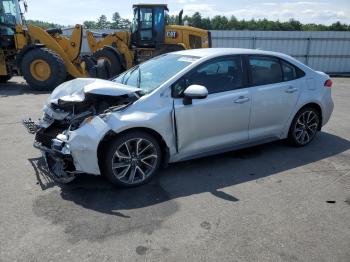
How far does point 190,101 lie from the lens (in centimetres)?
459

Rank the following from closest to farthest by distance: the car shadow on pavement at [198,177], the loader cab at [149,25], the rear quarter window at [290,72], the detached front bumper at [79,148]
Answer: the detached front bumper at [79,148]
the car shadow on pavement at [198,177]
the rear quarter window at [290,72]
the loader cab at [149,25]

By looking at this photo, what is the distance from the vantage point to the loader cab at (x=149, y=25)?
14070 millimetres

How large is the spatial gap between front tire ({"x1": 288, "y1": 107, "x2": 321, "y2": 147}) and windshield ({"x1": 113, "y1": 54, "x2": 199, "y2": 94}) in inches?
82.5

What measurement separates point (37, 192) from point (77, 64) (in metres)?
9.38

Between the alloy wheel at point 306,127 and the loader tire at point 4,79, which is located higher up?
the alloy wheel at point 306,127

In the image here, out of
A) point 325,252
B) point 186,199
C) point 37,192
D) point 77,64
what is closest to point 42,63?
point 77,64

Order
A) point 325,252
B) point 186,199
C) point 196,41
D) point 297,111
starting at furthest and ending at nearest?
point 196,41 < point 297,111 < point 186,199 < point 325,252

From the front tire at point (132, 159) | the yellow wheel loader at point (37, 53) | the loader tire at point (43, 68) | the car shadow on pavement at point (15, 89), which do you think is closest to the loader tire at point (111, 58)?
the yellow wheel loader at point (37, 53)

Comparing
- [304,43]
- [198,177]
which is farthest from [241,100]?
[304,43]

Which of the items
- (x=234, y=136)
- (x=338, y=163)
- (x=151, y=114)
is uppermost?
(x=151, y=114)

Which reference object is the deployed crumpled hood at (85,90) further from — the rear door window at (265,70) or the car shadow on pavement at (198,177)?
the rear door window at (265,70)

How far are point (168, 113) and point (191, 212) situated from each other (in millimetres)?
1266

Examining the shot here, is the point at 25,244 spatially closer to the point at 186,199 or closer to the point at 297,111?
the point at 186,199

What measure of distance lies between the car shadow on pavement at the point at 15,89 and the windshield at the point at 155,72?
7101mm
